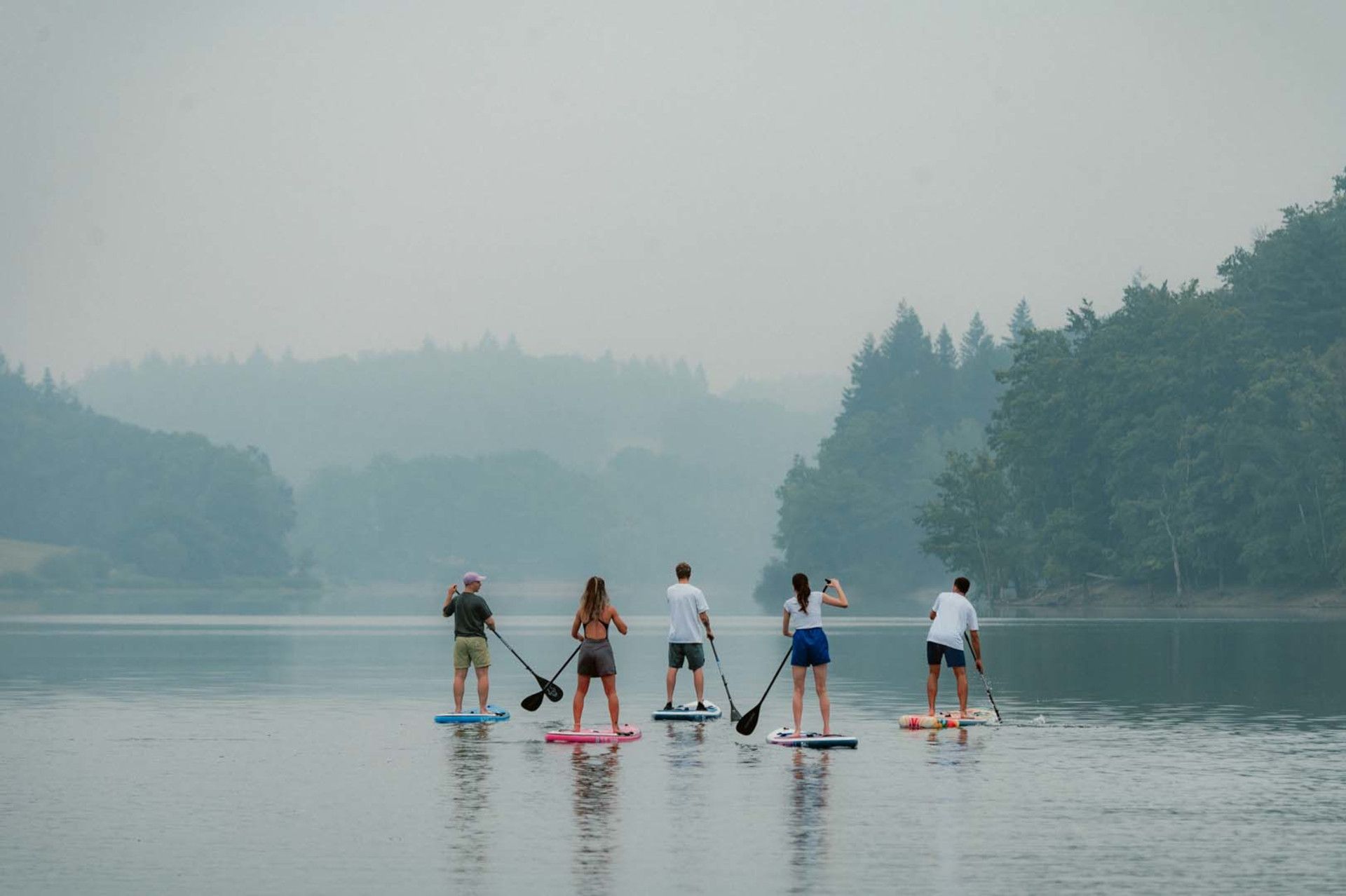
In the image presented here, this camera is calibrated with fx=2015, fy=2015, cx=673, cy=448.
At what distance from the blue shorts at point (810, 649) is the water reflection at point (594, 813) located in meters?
2.52

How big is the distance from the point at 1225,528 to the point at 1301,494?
600cm

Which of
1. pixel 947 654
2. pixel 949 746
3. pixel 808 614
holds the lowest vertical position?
pixel 949 746

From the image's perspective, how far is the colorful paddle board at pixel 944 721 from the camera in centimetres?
2644

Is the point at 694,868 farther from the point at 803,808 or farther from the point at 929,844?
the point at 803,808

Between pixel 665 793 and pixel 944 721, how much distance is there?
327 inches

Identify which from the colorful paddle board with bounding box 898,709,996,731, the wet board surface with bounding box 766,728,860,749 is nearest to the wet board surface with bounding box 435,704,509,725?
the wet board surface with bounding box 766,728,860,749

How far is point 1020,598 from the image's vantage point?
439 feet

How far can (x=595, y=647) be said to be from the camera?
25.0 m

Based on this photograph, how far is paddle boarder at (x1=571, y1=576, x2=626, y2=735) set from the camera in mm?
24656

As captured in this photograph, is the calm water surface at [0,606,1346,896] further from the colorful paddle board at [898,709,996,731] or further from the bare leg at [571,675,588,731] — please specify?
the bare leg at [571,675,588,731]

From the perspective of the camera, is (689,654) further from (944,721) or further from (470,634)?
(944,721)

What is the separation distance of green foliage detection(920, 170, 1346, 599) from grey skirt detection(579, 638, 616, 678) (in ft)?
281

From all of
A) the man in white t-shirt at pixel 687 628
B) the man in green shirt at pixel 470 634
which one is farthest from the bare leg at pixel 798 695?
the man in green shirt at pixel 470 634

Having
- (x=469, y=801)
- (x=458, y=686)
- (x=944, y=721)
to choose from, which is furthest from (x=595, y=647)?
(x=469, y=801)
